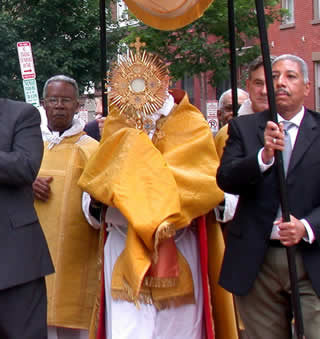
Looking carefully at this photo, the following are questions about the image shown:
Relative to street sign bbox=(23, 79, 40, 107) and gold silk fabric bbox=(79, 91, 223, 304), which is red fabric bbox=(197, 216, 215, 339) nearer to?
gold silk fabric bbox=(79, 91, 223, 304)

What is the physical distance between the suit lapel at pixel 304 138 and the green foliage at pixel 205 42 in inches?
457

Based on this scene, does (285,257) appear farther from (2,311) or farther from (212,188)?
(2,311)

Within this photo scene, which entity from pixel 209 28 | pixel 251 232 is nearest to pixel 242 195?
pixel 251 232

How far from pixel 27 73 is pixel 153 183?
7.15 metres

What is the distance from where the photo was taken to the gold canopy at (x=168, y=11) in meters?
4.76

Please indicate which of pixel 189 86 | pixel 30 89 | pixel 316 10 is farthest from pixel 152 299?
pixel 189 86

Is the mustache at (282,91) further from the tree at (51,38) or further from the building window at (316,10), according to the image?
the building window at (316,10)

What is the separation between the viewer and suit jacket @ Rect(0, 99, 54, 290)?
3.88 meters

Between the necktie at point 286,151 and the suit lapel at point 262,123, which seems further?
the suit lapel at point 262,123

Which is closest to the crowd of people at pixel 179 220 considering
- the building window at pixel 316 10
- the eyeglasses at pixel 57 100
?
the eyeglasses at pixel 57 100

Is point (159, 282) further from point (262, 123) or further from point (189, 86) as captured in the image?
point (189, 86)

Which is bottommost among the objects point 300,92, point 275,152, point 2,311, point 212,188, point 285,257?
point 2,311

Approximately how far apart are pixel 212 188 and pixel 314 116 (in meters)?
0.73

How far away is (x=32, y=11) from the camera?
632 inches
